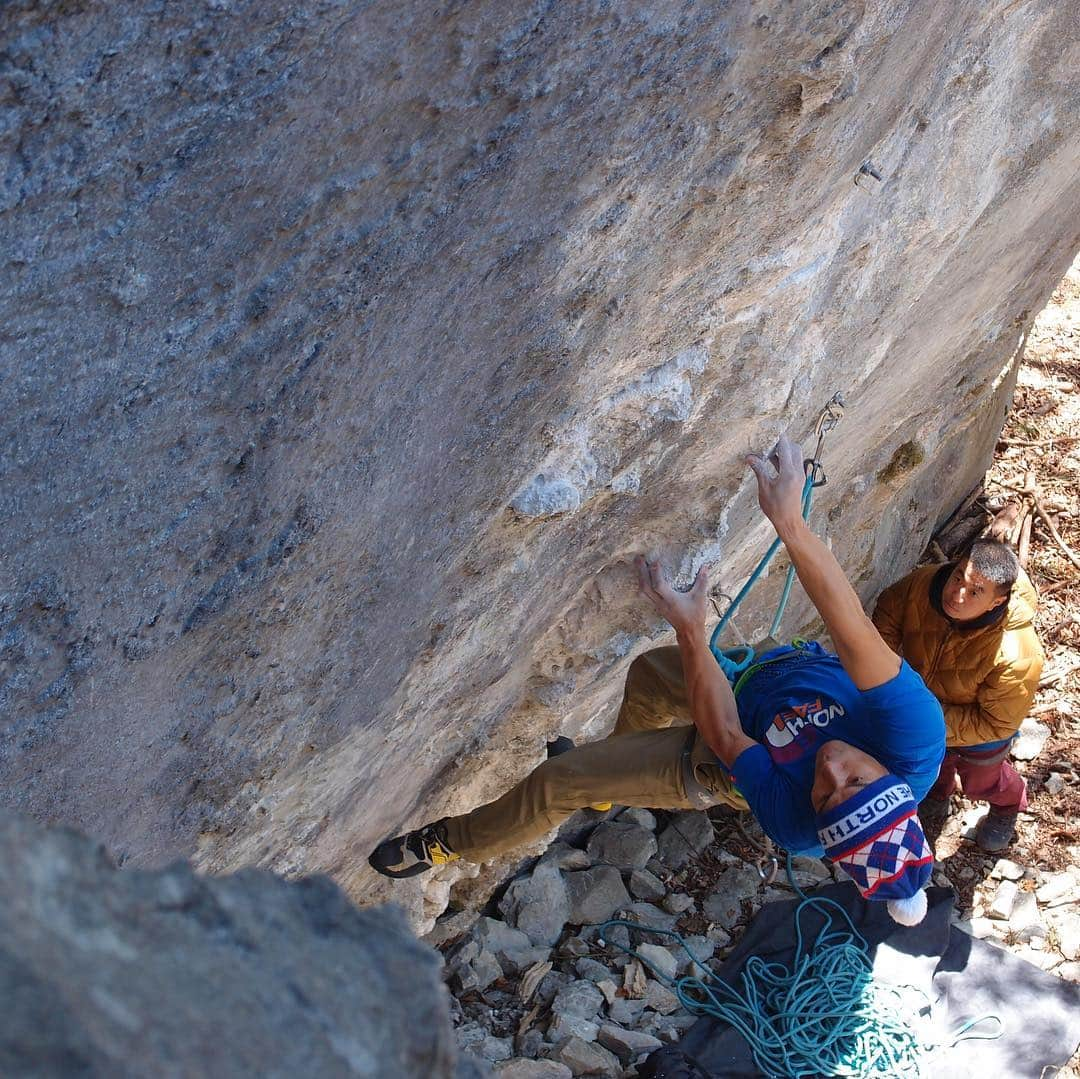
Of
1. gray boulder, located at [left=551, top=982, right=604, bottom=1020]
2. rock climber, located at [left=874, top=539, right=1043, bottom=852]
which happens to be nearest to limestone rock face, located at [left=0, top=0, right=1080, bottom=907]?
gray boulder, located at [left=551, top=982, right=604, bottom=1020]

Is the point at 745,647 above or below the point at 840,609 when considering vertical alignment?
below

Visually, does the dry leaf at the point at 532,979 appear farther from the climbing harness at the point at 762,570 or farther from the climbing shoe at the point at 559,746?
the climbing harness at the point at 762,570

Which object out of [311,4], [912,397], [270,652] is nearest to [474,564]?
[270,652]

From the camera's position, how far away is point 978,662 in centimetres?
425

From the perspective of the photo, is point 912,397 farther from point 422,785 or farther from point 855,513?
point 422,785

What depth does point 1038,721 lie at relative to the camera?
532cm

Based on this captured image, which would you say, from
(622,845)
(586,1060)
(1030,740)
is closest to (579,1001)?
(586,1060)

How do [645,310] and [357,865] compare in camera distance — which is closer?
[645,310]

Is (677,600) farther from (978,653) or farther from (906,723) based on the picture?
(978,653)

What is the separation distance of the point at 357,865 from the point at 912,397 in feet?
8.60

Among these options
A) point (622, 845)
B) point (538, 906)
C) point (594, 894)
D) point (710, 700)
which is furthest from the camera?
point (622, 845)

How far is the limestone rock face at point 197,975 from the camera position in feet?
2.84

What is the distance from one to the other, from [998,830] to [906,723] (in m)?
2.77

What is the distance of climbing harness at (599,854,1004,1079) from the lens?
3734mm
